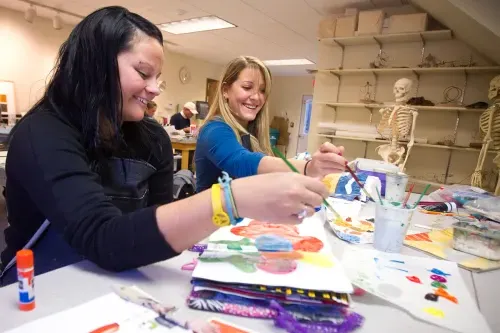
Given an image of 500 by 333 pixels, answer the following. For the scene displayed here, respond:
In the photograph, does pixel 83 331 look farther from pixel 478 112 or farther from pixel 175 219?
pixel 478 112

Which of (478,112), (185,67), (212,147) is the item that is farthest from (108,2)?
(478,112)

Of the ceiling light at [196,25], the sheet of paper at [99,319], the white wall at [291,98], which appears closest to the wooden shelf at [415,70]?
the ceiling light at [196,25]

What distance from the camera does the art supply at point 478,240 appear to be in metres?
0.91

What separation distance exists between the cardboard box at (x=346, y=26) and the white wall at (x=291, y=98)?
4.67 meters

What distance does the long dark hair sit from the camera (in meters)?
0.79

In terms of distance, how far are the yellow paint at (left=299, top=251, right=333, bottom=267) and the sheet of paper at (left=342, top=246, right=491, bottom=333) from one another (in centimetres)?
6

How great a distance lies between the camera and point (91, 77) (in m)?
0.79

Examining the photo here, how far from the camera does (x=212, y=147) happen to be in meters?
1.33

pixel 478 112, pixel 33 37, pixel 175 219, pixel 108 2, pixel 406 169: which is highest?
pixel 108 2

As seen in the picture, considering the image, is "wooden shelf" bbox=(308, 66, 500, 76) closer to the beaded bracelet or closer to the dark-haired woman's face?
the dark-haired woman's face

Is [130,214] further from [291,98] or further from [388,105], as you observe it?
[291,98]

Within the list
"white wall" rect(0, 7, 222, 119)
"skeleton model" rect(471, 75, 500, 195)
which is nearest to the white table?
"skeleton model" rect(471, 75, 500, 195)

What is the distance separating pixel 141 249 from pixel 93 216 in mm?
119

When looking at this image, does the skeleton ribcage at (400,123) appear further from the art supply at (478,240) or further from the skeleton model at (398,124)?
the art supply at (478,240)
